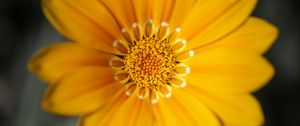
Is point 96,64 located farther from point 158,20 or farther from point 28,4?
point 28,4

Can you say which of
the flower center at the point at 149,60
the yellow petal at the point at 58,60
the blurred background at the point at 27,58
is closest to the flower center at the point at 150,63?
the flower center at the point at 149,60

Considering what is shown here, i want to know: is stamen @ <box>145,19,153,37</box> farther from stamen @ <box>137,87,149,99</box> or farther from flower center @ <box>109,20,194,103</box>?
stamen @ <box>137,87,149,99</box>

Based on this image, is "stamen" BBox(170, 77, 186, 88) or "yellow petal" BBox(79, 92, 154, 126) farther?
"stamen" BBox(170, 77, 186, 88)

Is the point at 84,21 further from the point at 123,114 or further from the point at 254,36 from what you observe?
the point at 254,36

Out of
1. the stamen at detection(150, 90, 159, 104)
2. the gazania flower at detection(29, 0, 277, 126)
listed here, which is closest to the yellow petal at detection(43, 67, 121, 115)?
the gazania flower at detection(29, 0, 277, 126)

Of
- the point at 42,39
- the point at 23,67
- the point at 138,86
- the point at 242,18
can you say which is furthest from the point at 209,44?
the point at 23,67
